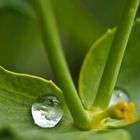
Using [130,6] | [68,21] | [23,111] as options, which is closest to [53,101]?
[23,111]

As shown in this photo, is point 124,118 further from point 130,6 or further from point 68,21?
point 68,21

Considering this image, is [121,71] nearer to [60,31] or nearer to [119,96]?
[119,96]

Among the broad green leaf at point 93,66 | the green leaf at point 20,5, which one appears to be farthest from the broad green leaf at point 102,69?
the green leaf at point 20,5

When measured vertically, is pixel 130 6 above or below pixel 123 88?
above

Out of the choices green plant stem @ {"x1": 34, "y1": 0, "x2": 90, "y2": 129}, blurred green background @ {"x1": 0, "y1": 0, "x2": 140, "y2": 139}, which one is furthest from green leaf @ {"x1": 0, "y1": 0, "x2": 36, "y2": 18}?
green plant stem @ {"x1": 34, "y1": 0, "x2": 90, "y2": 129}

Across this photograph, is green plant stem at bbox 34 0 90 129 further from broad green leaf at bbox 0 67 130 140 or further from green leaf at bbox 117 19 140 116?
green leaf at bbox 117 19 140 116
